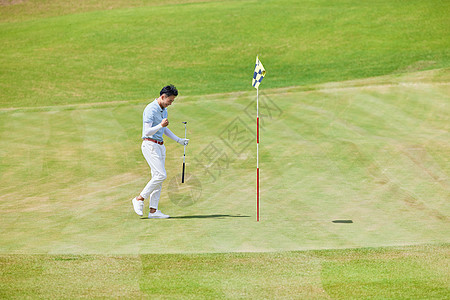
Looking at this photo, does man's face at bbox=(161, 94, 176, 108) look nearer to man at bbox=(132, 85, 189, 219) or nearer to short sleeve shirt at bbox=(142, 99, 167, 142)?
man at bbox=(132, 85, 189, 219)

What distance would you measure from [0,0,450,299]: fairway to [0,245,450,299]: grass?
4 cm

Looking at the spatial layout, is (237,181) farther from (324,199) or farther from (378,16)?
(378,16)

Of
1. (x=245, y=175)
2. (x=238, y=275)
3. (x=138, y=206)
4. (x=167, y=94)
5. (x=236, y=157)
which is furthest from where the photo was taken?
(x=236, y=157)

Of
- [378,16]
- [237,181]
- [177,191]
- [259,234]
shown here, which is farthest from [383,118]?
[378,16]

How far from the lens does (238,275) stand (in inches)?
341

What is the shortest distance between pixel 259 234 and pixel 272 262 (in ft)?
5.55

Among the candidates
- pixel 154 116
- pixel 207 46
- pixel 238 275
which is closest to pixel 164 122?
pixel 154 116

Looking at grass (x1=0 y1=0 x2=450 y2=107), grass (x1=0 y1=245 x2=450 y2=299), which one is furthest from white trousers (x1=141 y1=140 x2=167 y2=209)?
grass (x1=0 y1=0 x2=450 y2=107)

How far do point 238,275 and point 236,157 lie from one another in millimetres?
8384

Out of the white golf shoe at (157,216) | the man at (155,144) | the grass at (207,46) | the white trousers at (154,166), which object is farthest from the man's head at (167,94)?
the grass at (207,46)

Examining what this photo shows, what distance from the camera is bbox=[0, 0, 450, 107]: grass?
1045 inches

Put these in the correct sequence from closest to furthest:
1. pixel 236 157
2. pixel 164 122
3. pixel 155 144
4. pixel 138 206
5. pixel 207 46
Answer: pixel 164 122 < pixel 155 144 < pixel 138 206 < pixel 236 157 < pixel 207 46

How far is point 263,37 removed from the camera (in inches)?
1318

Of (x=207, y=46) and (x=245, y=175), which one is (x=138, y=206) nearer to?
(x=245, y=175)
